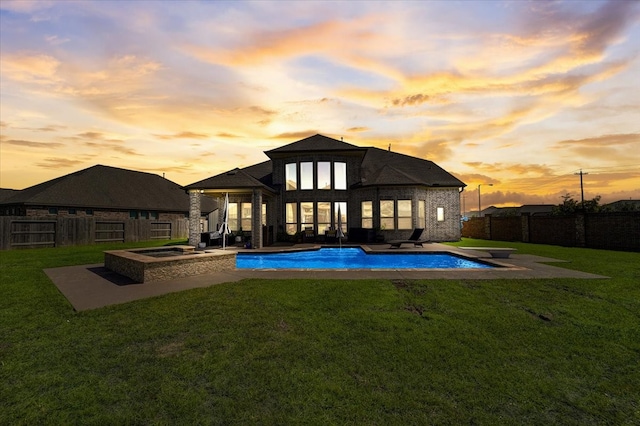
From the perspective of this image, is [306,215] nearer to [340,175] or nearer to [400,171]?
[340,175]

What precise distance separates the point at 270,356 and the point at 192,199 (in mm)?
18429

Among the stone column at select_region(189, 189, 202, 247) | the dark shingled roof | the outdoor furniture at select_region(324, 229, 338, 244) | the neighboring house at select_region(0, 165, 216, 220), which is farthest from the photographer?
the neighboring house at select_region(0, 165, 216, 220)

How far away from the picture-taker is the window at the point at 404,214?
933 inches

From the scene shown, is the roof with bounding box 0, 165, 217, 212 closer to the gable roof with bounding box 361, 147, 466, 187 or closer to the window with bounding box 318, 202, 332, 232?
Answer: the window with bounding box 318, 202, 332, 232

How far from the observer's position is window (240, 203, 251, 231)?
2533 cm

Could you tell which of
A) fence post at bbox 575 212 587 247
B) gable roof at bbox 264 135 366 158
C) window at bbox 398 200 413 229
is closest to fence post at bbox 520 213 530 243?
fence post at bbox 575 212 587 247

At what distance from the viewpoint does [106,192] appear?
30.0m

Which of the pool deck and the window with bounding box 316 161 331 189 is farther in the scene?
the window with bounding box 316 161 331 189

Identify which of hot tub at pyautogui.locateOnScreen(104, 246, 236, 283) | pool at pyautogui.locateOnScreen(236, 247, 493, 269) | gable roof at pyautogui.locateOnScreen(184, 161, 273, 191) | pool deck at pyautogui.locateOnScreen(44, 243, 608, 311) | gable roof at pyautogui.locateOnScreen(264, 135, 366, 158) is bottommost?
pool at pyautogui.locateOnScreen(236, 247, 493, 269)

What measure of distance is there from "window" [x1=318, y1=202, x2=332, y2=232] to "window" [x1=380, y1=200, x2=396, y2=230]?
14.1 feet

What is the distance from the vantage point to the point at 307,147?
80.7ft

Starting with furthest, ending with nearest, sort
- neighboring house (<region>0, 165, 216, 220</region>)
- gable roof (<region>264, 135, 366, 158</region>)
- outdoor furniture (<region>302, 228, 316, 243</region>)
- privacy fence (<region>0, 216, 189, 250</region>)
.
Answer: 1. neighboring house (<region>0, 165, 216, 220</region>)
2. gable roof (<region>264, 135, 366, 158</region>)
3. outdoor furniture (<region>302, 228, 316, 243</region>)
4. privacy fence (<region>0, 216, 189, 250</region>)

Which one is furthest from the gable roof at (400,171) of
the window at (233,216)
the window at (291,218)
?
the window at (233,216)

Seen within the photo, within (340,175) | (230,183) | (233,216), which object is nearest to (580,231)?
(340,175)
